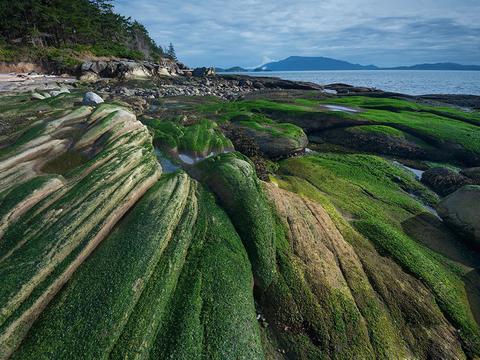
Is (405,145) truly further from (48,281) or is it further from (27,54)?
(27,54)

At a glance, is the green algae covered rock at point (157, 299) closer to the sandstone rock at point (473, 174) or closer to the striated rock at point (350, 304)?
the striated rock at point (350, 304)

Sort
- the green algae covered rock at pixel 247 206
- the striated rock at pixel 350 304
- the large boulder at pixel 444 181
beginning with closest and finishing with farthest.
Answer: the striated rock at pixel 350 304 < the green algae covered rock at pixel 247 206 < the large boulder at pixel 444 181

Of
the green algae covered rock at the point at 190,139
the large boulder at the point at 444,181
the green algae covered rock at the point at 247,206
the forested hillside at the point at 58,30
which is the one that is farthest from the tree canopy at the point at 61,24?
the large boulder at the point at 444,181

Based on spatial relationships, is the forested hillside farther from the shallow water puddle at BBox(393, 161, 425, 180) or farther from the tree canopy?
the shallow water puddle at BBox(393, 161, 425, 180)

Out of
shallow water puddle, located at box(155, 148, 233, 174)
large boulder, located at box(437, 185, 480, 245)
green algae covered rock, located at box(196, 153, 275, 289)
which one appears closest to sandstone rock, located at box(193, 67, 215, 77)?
shallow water puddle, located at box(155, 148, 233, 174)

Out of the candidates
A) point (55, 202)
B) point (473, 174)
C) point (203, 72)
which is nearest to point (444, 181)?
point (473, 174)
